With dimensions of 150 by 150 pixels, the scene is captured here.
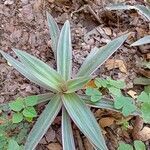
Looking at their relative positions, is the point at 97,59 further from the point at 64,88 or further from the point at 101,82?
the point at 64,88

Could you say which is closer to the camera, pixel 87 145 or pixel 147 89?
pixel 87 145

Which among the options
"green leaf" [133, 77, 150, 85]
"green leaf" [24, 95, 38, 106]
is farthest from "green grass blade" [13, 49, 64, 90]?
"green leaf" [133, 77, 150, 85]

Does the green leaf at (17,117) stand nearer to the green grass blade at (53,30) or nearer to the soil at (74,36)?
the soil at (74,36)

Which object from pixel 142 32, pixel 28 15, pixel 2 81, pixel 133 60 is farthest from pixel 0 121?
pixel 142 32

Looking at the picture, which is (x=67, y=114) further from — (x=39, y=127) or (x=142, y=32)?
(x=142, y=32)

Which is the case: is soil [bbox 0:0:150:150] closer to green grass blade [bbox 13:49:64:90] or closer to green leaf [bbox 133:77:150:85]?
green leaf [bbox 133:77:150:85]

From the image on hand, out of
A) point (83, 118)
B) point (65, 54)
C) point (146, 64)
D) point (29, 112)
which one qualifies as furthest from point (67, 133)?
point (146, 64)
